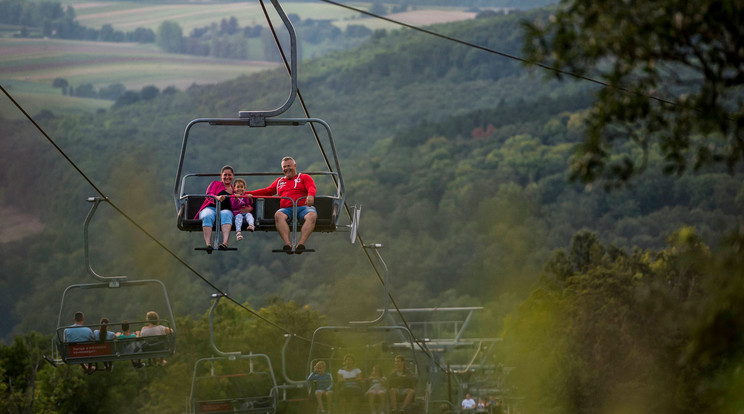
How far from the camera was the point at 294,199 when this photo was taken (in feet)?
48.1

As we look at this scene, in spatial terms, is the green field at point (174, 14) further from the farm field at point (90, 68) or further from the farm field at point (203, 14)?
the farm field at point (90, 68)

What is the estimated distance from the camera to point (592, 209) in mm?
108312

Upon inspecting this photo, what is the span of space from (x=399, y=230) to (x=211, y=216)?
4013 inches

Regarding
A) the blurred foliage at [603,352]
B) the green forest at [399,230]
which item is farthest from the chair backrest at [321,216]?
the green forest at [399,230]

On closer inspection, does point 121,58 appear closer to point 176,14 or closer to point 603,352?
point 176,14

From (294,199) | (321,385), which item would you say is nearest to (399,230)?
(321,385)

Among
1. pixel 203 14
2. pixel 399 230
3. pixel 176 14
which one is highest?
pixel 176 14

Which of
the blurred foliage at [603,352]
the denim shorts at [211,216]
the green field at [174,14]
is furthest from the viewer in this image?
the green field at [174,14]

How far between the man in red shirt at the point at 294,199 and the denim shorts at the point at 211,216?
471mm

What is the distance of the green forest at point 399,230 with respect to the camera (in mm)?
48719

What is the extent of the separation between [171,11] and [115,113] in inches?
1647

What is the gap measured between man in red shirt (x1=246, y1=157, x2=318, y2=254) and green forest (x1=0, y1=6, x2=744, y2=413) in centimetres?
2640

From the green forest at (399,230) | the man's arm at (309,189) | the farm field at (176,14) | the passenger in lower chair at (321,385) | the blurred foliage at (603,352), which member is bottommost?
the green forest at (399,230)

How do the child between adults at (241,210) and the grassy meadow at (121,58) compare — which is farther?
the grassy meadow at (121,58)
